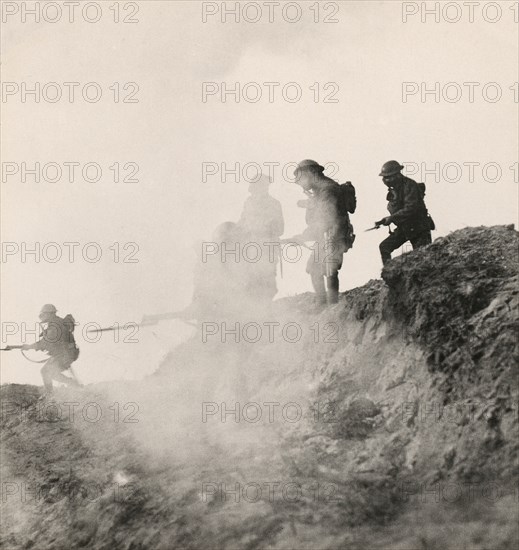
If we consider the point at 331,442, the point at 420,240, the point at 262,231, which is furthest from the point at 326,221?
the point at 331,442

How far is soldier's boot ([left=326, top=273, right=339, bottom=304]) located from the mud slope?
397 mm

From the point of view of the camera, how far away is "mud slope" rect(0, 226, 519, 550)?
18.9ft

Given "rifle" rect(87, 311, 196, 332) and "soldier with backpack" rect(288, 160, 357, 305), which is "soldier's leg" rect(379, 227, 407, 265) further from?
"rifle" rect(87, 311, 196, 332)

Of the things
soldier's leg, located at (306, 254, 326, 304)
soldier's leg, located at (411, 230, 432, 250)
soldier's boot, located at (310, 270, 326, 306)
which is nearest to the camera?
soldier's leg, located at (411, 230, 432, 250)

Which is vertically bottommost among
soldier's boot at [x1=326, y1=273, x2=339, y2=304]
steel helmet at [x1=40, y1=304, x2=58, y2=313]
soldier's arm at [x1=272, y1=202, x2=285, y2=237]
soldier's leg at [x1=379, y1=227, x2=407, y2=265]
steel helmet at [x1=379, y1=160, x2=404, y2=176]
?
steel helmet at [x1=40, y1=304, x2=58, y2=313]

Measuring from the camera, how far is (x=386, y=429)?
6.88 meters

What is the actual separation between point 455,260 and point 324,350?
249 centimetres

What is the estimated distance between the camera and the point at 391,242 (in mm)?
10008

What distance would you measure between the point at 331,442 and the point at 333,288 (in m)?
3.74

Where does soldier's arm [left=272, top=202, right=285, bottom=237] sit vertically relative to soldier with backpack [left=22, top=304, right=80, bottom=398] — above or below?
above

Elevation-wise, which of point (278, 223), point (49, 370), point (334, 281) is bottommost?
point (49, 370)

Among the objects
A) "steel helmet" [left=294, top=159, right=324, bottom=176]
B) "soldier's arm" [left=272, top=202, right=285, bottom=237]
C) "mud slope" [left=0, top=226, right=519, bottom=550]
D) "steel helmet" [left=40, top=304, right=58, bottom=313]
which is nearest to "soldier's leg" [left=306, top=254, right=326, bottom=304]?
"mud slope" [left=0, top=226, right=519, bottom=550]

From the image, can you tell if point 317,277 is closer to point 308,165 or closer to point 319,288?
point 319,288

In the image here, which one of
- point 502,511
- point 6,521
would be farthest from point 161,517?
point 502,511
